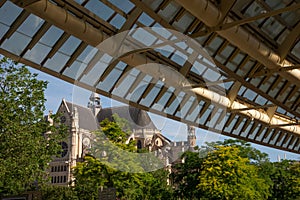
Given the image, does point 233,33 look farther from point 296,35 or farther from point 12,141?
point 12,141

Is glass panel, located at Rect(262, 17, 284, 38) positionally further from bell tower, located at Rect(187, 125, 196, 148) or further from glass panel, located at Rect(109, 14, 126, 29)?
bell tower, located at Rect(187, 125, 196, 148)

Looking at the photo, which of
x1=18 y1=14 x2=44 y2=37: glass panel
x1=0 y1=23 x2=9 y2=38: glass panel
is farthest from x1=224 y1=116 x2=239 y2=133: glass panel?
x1=0 y1=23 x2=9 y2=38: glass panel

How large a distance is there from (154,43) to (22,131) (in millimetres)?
9446

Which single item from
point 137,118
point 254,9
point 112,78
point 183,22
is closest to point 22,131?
point 112,78

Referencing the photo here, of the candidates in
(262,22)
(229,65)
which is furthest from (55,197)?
(262,22)

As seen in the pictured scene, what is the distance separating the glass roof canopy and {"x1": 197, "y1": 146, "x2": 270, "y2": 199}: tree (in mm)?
15012

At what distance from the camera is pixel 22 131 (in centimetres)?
2103

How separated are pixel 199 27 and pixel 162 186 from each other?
38.1m

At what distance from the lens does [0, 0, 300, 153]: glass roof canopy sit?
12.2 m

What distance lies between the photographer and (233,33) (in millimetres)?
14930

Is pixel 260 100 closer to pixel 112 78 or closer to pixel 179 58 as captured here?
pixel 179 58

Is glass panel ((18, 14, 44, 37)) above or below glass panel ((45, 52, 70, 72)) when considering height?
above

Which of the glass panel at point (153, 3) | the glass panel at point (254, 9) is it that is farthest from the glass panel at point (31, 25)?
the glass panel at point (254, 9)

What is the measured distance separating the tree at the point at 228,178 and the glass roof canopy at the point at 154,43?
15.0 m
